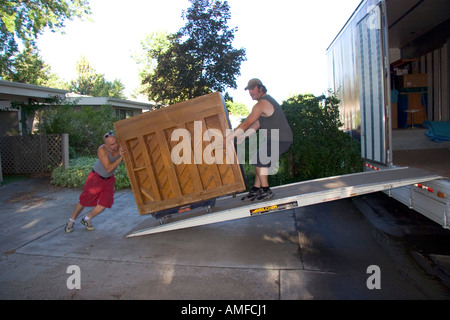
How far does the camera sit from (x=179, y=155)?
477cm

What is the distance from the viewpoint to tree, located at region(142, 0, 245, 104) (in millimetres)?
17984

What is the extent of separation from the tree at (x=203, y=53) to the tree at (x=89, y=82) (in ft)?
103

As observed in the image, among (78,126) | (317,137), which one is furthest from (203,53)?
(317,137)

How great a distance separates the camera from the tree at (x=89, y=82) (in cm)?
4800

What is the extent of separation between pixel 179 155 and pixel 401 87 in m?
7.69

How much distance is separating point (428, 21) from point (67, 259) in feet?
30.0

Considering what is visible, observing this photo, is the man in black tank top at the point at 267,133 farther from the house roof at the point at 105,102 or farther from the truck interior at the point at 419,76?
the house roof at the point at 105,102

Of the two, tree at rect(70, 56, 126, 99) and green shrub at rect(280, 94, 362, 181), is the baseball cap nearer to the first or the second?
green shrub at rect(280, 94, 362, 181)

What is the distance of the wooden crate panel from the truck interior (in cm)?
353

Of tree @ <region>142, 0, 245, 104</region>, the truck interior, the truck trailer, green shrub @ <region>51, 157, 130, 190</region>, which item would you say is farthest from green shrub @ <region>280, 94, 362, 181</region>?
tree @ <region>142, 0, 245, 104</region>

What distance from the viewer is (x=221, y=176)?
4.75 meters

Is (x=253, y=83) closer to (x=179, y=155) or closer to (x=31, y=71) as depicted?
(x=179, y=155)

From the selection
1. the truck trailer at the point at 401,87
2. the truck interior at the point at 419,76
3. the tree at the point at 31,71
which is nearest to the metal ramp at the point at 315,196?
the truck trailer at the point at 401,87

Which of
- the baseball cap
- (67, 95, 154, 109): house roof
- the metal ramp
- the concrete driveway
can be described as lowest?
the concrete driveway
